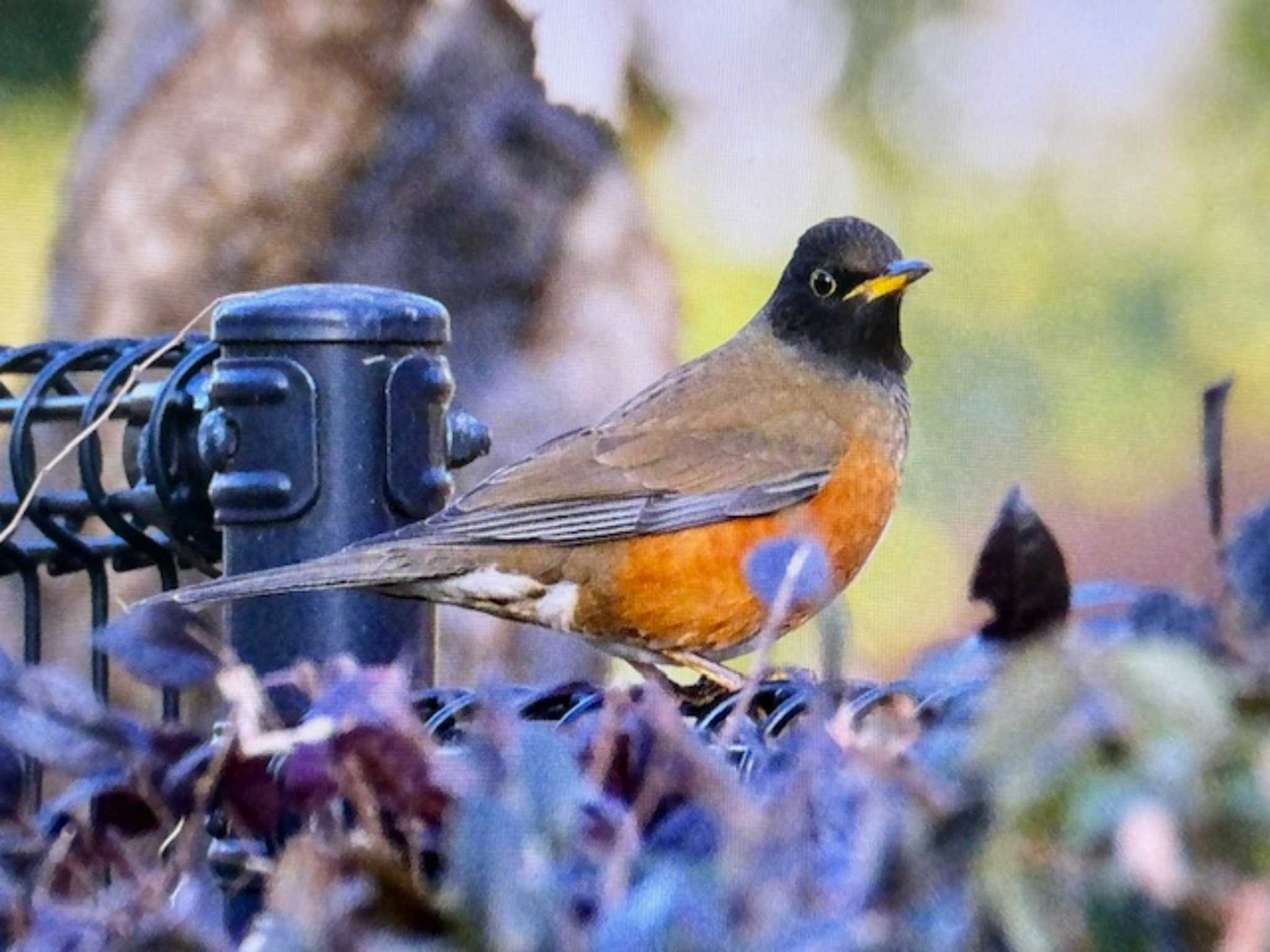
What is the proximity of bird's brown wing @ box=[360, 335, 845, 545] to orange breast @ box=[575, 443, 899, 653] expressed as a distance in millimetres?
27

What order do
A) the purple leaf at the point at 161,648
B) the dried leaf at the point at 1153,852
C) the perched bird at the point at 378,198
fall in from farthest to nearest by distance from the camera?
the perched bird at the point at 378,198
the purple leaf at the point at 161,648
the dried leaf at the point at 1153,852

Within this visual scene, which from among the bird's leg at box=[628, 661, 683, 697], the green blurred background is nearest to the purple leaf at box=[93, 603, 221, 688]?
the bird's leg at box=[628, 661, 683, 697]

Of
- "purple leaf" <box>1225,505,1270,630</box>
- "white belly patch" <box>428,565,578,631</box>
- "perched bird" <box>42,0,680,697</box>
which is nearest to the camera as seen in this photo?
"purple leaf" <box>1225,505,1270,630</box>

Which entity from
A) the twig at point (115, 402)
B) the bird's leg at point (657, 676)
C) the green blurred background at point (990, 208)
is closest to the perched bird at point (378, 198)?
the green blurred background at point (990, 208)

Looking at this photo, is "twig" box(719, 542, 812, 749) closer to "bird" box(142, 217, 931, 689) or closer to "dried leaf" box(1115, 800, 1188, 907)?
"dried leaf" box(1115, 800, 1188, 907)

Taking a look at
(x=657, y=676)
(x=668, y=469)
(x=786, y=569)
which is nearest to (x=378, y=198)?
(x=668, y=469)

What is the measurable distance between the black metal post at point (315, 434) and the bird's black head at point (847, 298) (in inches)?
61.9

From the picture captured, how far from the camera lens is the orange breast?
3287 mm

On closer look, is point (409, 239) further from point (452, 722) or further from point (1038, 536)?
point (1038, 536)

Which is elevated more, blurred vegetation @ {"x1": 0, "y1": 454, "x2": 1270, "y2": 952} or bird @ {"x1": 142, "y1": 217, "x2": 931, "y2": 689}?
A: blurred vegetation @ {"x1": 0, "y1": 454, "x2": 1270, "y2": 952}

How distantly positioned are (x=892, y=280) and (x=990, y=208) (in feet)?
9.75

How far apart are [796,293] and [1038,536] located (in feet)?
9.84

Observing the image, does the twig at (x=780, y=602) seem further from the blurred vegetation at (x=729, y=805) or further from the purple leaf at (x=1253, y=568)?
the purple leaf at (x=1253, y=568)

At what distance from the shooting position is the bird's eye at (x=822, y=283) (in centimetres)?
389
